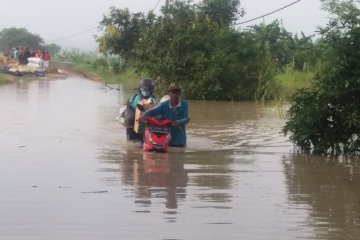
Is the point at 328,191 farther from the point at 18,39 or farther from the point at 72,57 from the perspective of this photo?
the point at 18,39

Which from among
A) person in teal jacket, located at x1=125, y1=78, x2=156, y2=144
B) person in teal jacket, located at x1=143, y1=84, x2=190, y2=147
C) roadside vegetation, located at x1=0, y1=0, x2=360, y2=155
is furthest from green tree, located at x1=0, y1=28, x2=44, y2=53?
person in teal jacket, located at x1=143, y1=84, x2=190, y2=147

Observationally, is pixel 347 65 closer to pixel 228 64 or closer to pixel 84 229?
pixel 84 229

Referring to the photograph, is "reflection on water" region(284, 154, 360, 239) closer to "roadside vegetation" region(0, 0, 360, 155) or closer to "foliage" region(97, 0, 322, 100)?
"roadside vegetation" region(0, 0, 360, 155)

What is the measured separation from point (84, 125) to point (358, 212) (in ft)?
31.6

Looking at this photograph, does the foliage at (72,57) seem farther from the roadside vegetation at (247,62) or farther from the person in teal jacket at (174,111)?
the person in teal jacket at (174,111)

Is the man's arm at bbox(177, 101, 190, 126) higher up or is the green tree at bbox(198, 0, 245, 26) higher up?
the green tree at bbox(198, 0, 245, 26)

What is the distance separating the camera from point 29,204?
703cm

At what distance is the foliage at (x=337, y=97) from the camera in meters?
11.2

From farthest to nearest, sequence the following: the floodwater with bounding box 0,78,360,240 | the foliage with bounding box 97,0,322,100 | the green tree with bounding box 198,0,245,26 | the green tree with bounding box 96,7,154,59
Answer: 1. the green tree with bounding box 96,7,154,59
2. the green tree with bounding box 198,0,245,26
3. the foliage with bounding box 97,0,322,100
4. the floodwater with bounding box 0,78,360,240

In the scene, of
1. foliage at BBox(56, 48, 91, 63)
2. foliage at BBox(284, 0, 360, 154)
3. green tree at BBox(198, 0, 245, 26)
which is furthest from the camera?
foliage at BBox(56, 48, 91, 63)

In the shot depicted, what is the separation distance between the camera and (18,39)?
73062 mm

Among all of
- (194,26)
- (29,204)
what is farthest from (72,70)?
(29,204)

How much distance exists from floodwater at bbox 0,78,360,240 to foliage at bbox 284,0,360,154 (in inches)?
21.5

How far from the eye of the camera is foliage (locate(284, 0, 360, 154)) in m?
11.2
